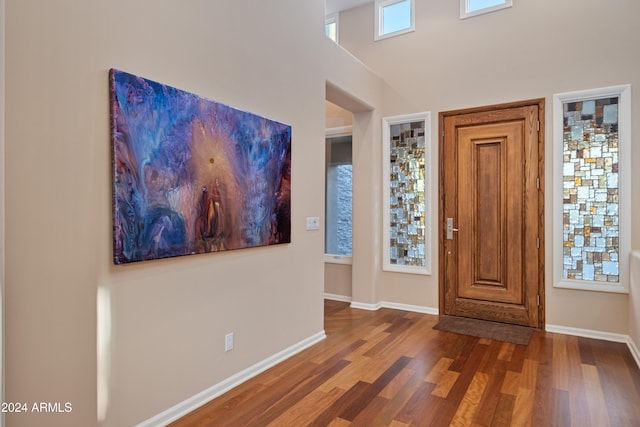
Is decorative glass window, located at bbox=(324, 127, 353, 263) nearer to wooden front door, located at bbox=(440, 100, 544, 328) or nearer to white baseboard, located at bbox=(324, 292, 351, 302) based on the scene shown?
white baseboard, located at bbox=(324, 292, 351, 302)

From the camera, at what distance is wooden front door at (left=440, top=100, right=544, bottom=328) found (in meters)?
3.95

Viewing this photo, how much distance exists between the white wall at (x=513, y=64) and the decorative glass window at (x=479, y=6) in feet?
0.19

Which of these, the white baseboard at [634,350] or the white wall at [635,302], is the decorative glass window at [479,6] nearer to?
the white wall at [635,302]

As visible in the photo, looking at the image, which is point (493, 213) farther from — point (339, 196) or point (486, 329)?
point (339, 196)

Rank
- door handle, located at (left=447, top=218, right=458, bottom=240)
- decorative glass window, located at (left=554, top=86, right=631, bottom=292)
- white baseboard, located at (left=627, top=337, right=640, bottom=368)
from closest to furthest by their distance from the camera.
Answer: white baseboard, located at (left=627, top=337, right=640, bottom=368) → decorative glass window, located at (left=554, top=86, right=631, bottom=292) → door handle, located at (left=447, top=218, right=458, bottom=240)

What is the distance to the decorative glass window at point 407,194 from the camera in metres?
4.54

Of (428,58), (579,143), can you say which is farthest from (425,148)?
(579,143)

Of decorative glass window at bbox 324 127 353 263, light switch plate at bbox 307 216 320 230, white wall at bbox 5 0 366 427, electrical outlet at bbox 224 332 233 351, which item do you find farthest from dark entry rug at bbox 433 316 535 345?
electrical outlet at bbox 224 332 233 351

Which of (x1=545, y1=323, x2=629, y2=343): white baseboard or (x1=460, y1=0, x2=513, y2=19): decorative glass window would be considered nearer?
(x1=545, y1=323, x2=629, y2=343): white baseboard

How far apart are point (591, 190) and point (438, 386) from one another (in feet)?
8.27

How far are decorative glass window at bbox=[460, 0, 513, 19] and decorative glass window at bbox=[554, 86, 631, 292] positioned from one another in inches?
46.2

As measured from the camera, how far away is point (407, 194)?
15.3 feet

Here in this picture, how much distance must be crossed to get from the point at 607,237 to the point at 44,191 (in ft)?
14.4

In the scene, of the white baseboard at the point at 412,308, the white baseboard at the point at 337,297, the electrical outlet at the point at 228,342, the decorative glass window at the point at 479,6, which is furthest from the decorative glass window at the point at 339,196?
the electrical outlet at the point at 228,342
